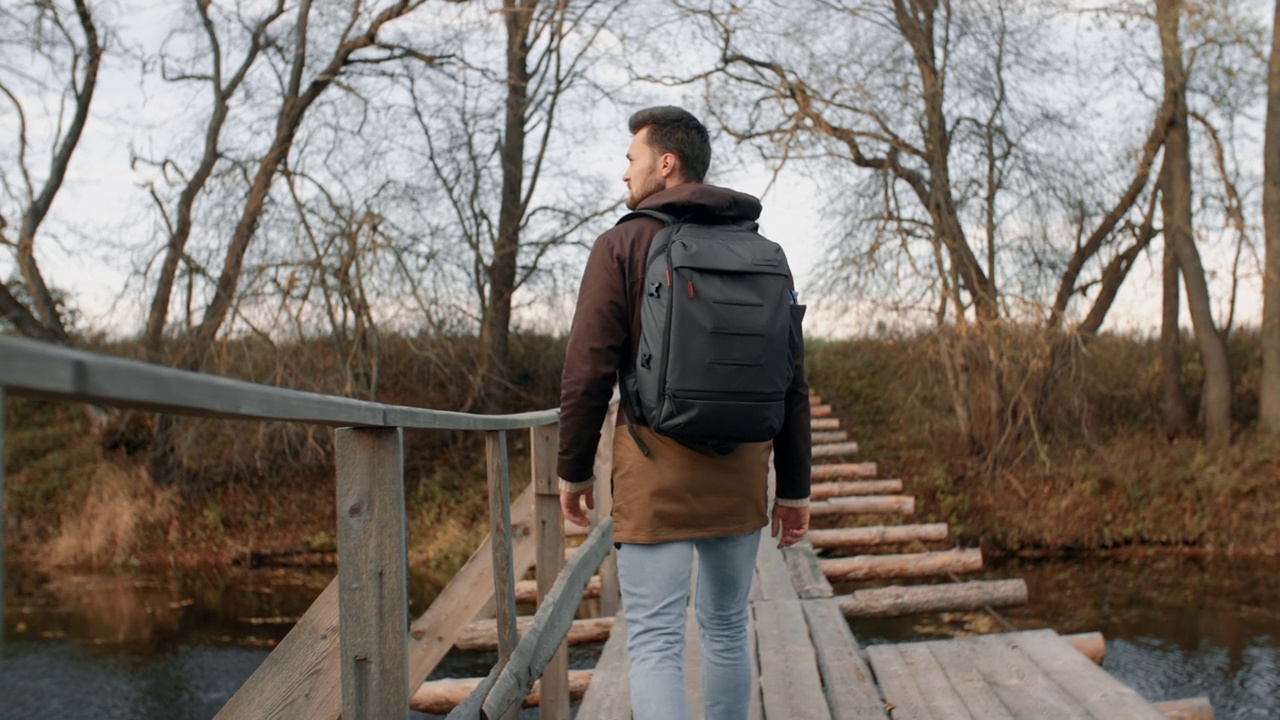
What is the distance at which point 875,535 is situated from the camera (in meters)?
8.41

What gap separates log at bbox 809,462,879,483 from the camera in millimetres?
10734

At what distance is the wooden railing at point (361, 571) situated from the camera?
865 mm

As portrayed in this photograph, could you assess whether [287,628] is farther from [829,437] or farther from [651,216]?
[651,216]

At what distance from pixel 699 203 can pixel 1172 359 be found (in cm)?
1146

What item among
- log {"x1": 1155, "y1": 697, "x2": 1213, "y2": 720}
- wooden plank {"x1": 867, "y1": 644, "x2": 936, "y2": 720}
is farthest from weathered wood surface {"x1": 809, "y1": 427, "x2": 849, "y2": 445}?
wooden plank {"x1": 867, "y1": 644, "x2": 936, "y2": 720}

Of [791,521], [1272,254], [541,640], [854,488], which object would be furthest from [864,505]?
[791,521]

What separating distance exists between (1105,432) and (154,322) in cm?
1030

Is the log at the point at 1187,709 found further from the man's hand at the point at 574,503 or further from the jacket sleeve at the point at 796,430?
the man's hand at the point at 574,503

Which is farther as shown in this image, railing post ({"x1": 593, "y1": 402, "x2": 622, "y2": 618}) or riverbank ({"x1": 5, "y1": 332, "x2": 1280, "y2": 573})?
riverbank ({"x1": 5, "y1": 332, "x2": 1280, "y2": 573})

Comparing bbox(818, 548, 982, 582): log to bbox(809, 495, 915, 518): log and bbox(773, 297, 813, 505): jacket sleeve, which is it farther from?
bbox(773, 297, 813, 505): jacket sleeve

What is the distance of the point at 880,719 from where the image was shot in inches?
137

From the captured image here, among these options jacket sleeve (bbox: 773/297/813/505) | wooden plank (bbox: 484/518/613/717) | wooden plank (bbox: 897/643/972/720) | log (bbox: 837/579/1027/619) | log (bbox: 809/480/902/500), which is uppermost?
jacket sleeve (bbox: 773/297/813/505)

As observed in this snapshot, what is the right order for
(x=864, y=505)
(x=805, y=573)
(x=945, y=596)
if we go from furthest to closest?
1. (x=864, y=505)
2. (x=945, y=596)
3. (x=805, y=573)

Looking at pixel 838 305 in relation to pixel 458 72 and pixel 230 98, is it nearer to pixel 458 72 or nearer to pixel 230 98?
pixel 458 72
